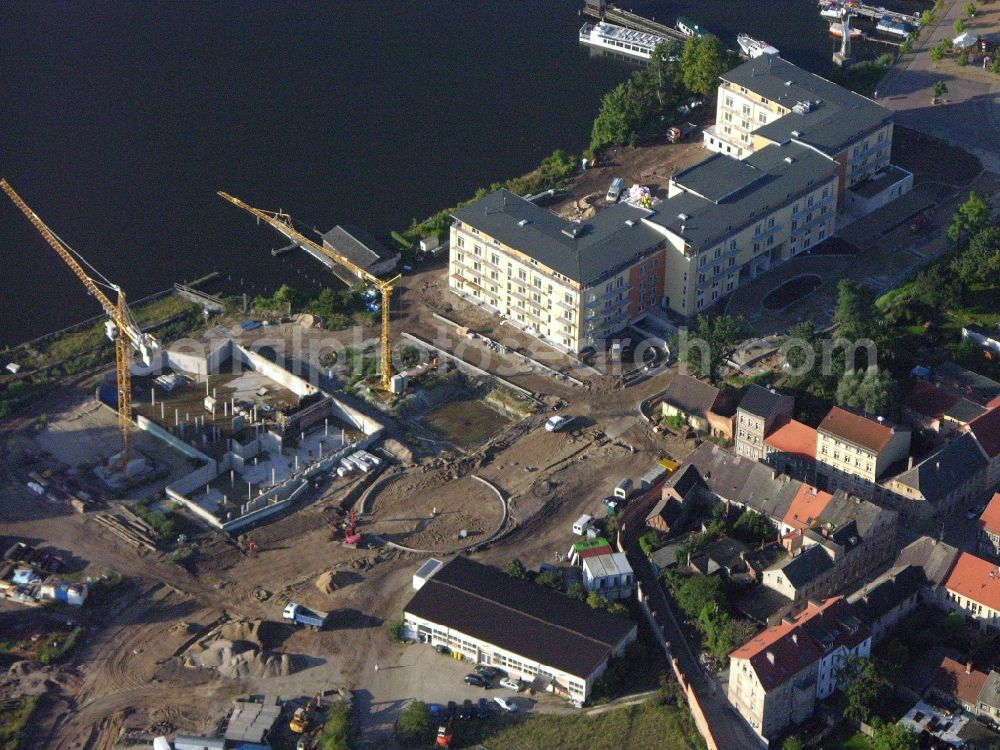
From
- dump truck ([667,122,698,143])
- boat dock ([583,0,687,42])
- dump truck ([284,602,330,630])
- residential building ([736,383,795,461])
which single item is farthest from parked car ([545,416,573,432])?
boat dock ([583,0,687,42])

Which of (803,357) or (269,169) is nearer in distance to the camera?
(803,357)

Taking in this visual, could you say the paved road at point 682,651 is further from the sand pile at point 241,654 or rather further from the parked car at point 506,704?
the sand pile at point 241,654

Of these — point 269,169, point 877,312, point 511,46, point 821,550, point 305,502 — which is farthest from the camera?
point 511,46

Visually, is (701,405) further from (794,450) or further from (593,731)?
(593,731)

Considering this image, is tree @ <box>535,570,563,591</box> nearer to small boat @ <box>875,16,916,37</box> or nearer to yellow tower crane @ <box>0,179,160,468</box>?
yellow tower crane @ <box>0,179,160,468</box>

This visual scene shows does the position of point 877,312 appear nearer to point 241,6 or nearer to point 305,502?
point 305,502

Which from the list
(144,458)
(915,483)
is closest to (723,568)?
(915,483)
